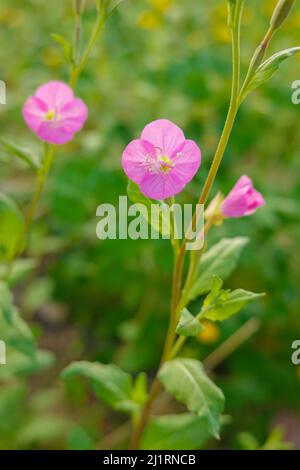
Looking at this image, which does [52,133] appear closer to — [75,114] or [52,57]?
[75,114]

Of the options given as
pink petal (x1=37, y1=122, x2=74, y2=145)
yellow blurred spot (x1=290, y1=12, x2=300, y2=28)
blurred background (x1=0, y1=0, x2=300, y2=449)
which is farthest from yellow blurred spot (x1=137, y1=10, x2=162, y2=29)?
pink petal (x1=37, y1=122, x2=74, y2=145)

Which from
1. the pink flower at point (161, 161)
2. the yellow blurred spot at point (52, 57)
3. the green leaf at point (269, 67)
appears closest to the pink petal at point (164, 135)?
the pink flower at point (161, 161)

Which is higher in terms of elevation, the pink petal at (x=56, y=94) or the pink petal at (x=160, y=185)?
the pink petal at (x=56, y=94)

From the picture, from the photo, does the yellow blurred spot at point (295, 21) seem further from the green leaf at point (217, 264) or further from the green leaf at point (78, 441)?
the green leaf at point (78, 441)

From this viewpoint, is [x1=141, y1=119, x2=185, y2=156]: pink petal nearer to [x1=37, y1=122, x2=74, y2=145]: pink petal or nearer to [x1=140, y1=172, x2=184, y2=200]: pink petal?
[x1=140, y1=172, x2=184, y2=200]: pink petal

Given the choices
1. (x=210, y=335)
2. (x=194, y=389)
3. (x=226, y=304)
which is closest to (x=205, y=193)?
(x=226, y=304)
